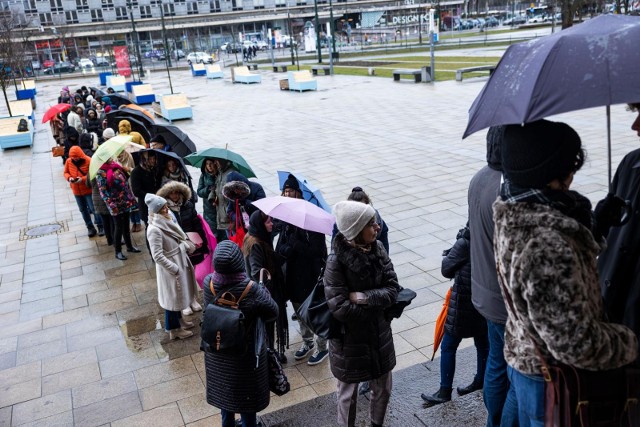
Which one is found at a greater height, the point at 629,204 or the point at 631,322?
the point at 629,204

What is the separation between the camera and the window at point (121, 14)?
8840 centimetres

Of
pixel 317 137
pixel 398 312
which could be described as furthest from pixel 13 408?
pixel 317 137

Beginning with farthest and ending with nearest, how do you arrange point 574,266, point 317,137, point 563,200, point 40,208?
1. point 317,137
2. point 40,208
3. point 563,200
4. point 574,266

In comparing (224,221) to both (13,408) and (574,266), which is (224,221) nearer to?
(13,408)

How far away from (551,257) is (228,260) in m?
2.18

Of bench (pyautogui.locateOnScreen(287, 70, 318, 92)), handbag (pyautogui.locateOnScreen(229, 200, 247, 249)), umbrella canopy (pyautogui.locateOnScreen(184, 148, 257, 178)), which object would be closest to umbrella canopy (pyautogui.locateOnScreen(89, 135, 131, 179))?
umbrella canopy (pyautogui.locateOnScreen(184, 148, 257, 178))

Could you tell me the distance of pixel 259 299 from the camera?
3783mm

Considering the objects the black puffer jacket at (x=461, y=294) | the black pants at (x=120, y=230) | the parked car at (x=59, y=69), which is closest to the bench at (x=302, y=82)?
the black pants at (x=120, y=230)

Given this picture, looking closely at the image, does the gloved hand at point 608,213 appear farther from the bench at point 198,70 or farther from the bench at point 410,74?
the bench at point 198,70

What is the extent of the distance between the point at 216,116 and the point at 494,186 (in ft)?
68.0

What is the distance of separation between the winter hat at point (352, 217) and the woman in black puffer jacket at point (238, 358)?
77 centimetres

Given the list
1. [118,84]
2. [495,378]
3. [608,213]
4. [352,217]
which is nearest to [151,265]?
[352,217]

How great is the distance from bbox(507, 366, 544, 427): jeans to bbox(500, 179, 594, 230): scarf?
717 millimetres

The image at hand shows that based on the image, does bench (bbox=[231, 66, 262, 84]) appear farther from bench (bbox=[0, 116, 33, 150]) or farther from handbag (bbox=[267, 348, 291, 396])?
handbag (bbox=[267, 348, 291, 396])
